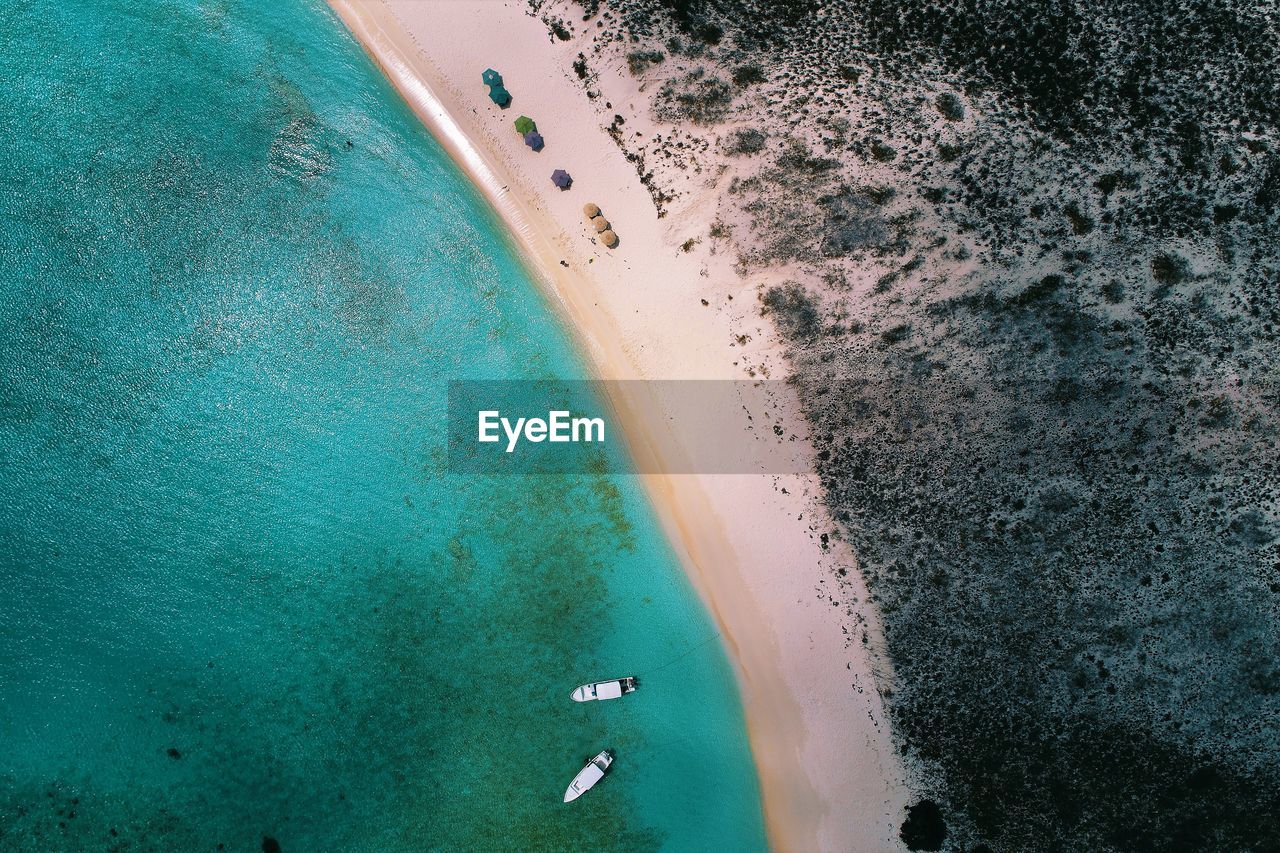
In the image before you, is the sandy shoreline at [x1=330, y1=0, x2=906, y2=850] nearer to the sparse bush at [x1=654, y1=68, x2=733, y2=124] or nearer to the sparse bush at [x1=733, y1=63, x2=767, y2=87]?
the sparse bush at [x1=654, y1=68, x2=733, y2=124]

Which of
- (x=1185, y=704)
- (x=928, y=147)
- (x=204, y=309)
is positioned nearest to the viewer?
(x=1185, y=704)

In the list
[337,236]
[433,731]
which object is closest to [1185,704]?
[433,731]

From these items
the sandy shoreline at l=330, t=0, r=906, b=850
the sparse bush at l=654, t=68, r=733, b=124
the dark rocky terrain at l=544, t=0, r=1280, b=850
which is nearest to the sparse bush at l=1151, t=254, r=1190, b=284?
the dark rocky terrain at l=544, t=0, r=1280, b=850

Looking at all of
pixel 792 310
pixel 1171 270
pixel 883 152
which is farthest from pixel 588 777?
pixel 1171 270

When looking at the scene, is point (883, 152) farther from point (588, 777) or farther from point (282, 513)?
point (282, 513)

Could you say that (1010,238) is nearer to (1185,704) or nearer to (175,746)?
(1185,704)

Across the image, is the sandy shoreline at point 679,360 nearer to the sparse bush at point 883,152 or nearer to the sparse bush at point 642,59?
the sparse bush at point 642,59
